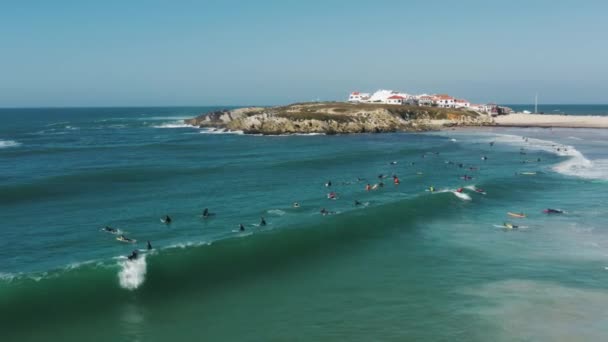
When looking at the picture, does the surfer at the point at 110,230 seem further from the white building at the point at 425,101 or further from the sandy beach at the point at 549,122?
the white building at the point at 425,101

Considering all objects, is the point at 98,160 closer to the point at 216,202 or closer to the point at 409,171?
the point at 216,202

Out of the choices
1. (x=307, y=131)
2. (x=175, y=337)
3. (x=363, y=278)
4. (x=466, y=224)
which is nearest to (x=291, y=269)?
(x=363, y=278)

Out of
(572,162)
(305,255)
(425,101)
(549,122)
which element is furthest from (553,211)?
(425,101)

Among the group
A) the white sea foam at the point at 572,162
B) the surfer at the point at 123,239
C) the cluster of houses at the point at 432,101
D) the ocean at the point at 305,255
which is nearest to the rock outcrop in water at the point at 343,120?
the cluster of houses at the point at 432,101

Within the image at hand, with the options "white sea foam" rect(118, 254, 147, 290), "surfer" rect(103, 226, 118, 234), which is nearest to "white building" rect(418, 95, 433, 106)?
"surfer" rect(103, 226, 118, 234)

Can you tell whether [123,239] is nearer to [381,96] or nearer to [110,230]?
[110,230]

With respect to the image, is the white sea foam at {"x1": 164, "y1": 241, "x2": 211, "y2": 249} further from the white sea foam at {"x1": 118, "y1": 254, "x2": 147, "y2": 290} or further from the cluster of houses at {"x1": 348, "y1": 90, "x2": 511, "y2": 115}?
the cluster of houses at {"x1": 348, "y1": 90, "x2": 511, "y2": 115}

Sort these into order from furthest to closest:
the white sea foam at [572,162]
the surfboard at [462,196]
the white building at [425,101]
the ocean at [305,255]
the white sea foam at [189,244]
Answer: the white building at [425,101], the white sea foam at [572,162], the surfboard at [462,196], the white sea foam at [189,244], the ocean at [305,255]
